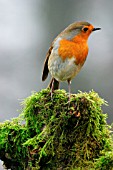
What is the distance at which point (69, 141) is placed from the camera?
3.90 m

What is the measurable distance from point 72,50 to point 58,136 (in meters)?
1.05

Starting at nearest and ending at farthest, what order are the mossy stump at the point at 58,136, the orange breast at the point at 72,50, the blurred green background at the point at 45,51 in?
1. the mossy stump at the point at 58,136
2. the orange breast at the point at 72,50
3. the blurred green background at the point at 45,51

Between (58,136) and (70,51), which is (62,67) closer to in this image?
(70,51)

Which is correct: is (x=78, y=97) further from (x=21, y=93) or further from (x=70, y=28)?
(x=21, y=93)

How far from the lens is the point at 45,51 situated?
38.0 feet

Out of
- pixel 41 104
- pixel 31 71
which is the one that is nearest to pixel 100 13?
pixel 31 71

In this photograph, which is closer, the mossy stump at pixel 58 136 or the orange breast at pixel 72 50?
the mossy stump at pixel 58 136

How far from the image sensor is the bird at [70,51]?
15.6ft

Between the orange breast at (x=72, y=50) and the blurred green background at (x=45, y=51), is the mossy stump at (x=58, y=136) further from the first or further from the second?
the blurred green background at (x=45, y=51)

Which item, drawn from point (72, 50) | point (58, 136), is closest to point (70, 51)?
point (72, 50)

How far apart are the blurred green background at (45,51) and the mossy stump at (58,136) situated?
5832 millimetres

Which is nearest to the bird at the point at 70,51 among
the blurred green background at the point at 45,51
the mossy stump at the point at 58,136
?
the mossy stump at the point at 58,136

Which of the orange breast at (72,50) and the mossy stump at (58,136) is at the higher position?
the orange breast at (72,50)

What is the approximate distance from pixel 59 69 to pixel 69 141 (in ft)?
3.53
